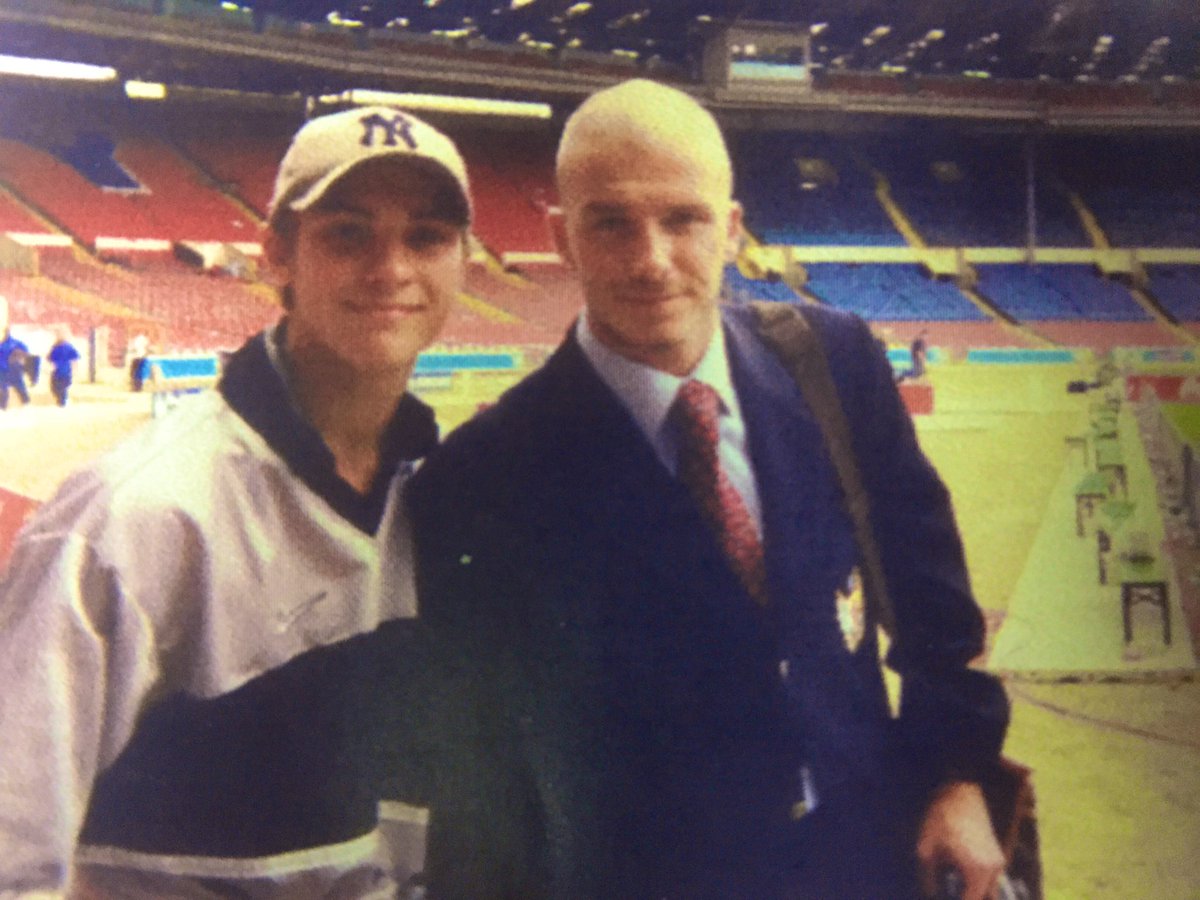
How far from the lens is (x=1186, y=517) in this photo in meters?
1.45

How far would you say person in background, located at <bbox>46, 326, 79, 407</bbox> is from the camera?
3.74 ft

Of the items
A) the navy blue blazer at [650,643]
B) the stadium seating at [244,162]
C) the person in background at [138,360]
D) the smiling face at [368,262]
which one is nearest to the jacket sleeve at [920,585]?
the navy blue blazer at [650,643]

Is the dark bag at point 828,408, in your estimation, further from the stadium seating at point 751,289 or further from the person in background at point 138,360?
the person in background at point 138,360

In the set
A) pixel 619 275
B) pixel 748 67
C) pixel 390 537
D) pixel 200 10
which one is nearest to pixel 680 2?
pixel 748 67

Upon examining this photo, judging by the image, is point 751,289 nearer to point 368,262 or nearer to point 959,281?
point 368,262

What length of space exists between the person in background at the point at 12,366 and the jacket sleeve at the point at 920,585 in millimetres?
958

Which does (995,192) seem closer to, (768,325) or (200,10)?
(768,325)

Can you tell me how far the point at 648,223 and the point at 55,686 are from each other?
719 millimetres

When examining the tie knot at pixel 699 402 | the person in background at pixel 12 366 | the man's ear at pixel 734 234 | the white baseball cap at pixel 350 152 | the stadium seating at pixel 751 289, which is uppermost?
the white baseball cap at pixel 350 152

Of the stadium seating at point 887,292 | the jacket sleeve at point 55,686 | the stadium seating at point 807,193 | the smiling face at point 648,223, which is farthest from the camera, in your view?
the stadium seating at point 887,292

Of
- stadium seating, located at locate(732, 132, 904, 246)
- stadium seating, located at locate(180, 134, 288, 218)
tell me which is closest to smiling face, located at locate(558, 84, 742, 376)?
stadium seating, located at locate(732, 132, 904, 246)

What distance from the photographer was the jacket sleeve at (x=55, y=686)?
2.75 ft

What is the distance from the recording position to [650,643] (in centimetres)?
105

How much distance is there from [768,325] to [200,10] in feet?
2.75
